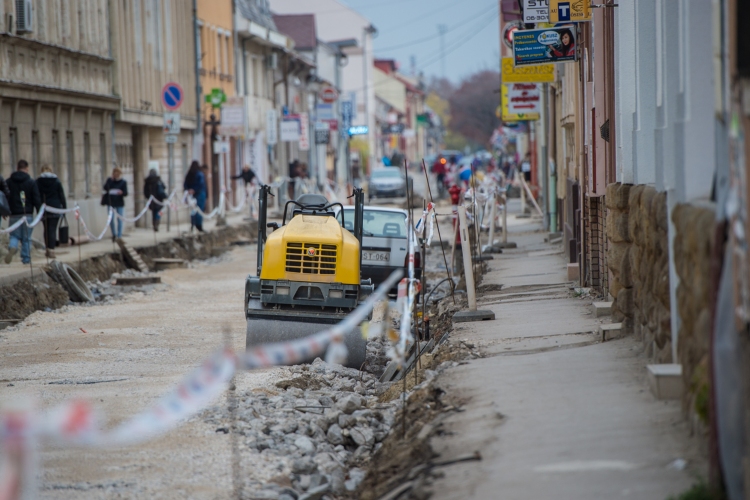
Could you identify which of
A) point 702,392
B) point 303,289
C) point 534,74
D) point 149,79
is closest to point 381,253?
point 303,289

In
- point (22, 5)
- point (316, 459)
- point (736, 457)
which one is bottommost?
point (316, 459)

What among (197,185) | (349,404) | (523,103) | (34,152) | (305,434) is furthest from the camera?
(197,185)

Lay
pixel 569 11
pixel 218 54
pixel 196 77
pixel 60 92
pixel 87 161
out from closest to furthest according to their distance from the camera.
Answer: pixel 569 11 < pixel 60 92 < pixel 87 161 < pixel 196 77 < pixel 218 54

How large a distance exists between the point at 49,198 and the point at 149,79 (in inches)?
510

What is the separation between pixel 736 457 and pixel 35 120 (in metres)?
21.5

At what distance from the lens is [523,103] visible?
29.6 meters

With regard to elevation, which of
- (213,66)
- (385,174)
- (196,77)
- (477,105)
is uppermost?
(477,105)

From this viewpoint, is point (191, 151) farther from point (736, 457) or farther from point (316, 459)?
point (736, 457)

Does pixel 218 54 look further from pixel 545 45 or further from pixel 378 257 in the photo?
pixel 545 45

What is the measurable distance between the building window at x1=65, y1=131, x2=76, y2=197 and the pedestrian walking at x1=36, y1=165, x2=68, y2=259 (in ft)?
17.1

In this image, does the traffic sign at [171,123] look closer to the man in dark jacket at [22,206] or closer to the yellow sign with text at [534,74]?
the man in dark jacket at [22,206]

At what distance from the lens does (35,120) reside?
80.2 feet

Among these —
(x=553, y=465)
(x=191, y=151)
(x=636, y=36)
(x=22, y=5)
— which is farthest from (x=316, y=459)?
(x=191, y=151)

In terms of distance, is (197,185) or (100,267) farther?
(197,185)
